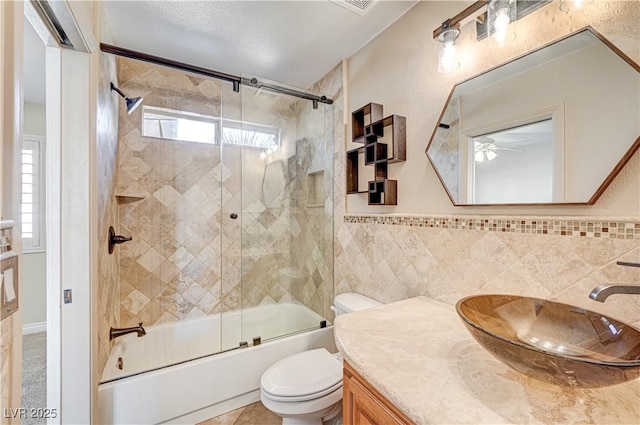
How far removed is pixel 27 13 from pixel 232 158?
1.33 metres

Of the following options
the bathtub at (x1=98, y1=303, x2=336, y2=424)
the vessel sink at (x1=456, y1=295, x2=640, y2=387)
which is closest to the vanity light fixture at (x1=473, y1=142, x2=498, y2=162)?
the vessel sink at (x1=456, y1=295, x2=640, y2=387)

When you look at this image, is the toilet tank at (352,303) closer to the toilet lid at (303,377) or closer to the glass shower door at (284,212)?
the toilet lid at (303,377)

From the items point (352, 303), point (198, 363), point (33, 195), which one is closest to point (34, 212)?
point (33, 195)

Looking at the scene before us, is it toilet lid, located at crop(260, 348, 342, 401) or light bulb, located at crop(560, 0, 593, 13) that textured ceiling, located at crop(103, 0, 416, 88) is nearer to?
light bulb, located at crop(560, 0, 593, 13)

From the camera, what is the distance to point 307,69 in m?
2.23

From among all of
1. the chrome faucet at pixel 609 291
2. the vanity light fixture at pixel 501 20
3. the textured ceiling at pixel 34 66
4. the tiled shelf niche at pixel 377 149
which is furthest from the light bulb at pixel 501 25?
the textured ceiling at pixel 34 66

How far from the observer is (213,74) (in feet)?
5.96

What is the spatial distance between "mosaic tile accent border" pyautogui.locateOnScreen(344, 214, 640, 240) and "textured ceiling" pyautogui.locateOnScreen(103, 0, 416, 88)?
4.15 ft

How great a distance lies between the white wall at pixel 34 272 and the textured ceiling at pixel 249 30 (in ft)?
2.43

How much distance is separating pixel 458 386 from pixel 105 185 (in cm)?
191

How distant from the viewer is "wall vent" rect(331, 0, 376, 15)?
1.49 m

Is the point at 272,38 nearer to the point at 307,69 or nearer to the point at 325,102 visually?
the point at 307,69

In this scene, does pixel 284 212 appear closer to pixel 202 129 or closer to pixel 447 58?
pixel 202 129

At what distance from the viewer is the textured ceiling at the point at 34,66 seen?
1.36 meters
